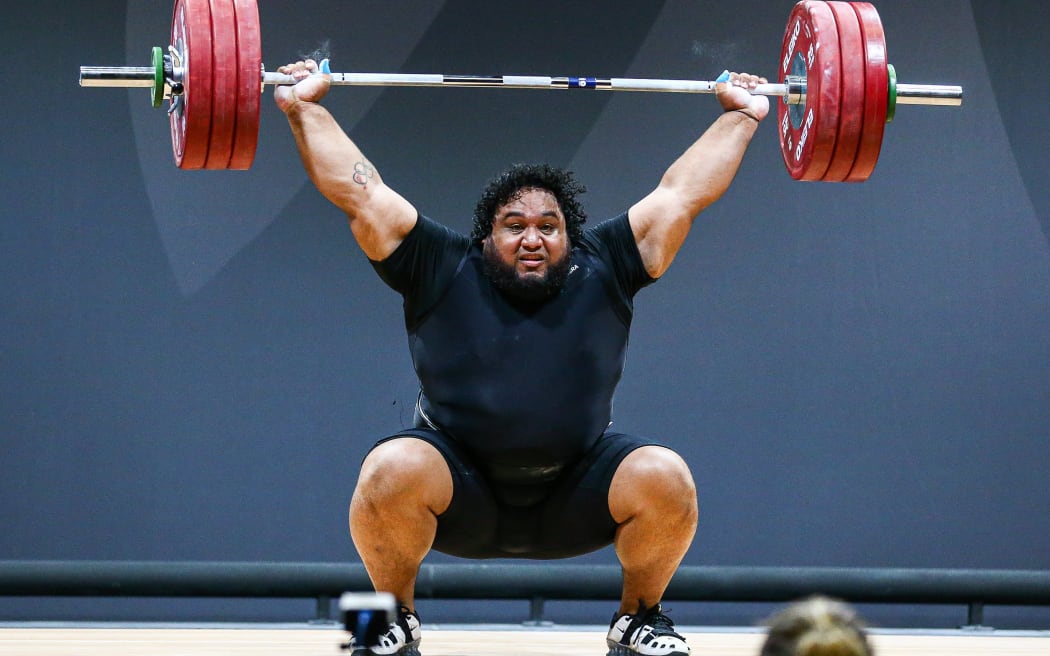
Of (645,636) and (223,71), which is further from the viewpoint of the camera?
(223,71)

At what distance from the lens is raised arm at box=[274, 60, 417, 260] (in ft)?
9.14

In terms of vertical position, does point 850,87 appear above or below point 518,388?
above

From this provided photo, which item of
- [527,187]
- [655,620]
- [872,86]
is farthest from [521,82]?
[655,620]

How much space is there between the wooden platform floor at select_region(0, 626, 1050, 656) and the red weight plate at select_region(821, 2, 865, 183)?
4.14 feet

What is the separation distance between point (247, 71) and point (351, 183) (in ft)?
1.08

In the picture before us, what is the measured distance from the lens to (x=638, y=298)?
14.0 feet

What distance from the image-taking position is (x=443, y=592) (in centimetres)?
388

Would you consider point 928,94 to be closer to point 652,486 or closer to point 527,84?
point 527,84

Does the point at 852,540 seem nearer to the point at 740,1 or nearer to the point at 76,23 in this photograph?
the point at 740,1

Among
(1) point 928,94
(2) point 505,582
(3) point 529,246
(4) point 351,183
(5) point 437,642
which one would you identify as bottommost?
(5) point 437,642

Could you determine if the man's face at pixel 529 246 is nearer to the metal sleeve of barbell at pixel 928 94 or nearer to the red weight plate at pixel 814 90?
the red weight plate at pixel 814 90

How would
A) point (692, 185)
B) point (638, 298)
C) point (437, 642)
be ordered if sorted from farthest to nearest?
1. point (638, 298)
2. point (437, 642)
3. point (692, 185)

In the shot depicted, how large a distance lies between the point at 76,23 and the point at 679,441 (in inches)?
90.6

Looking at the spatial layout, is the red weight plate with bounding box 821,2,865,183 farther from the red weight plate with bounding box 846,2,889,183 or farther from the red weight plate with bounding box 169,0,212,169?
the red weight plate with bounding box 169,0,212,169
